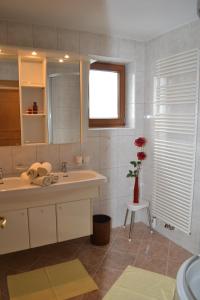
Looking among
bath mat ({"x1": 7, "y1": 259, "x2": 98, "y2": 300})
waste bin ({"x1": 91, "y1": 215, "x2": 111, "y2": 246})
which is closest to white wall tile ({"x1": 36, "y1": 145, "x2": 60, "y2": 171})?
waste bin ({"x1": 91, "y1": 215, "x2": 111, "y2": 246})

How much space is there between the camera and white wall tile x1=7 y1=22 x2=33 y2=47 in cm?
245

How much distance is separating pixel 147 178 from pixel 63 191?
130 cm

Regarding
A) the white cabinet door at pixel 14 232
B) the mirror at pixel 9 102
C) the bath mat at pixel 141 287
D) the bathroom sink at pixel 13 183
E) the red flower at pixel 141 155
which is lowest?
the bath mat at pixel 141 287

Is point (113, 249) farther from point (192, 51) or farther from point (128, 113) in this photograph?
point (192, 51)

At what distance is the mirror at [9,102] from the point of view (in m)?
2.42

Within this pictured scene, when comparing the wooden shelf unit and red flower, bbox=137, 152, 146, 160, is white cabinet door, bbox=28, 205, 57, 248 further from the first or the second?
red flower, bbox=137, 152, 146, 160

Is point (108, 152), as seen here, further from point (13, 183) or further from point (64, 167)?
point (13, 183)

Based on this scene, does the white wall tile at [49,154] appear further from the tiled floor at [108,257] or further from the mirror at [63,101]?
the tiled floor at [108,257]

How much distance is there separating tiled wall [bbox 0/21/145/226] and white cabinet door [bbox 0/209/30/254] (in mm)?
498

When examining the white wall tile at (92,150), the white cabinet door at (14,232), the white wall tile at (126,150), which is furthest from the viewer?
the white wall tile at (126,150)

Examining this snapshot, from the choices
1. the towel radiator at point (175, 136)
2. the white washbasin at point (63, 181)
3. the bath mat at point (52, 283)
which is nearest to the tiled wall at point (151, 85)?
the towel radiator at point (175, 136)

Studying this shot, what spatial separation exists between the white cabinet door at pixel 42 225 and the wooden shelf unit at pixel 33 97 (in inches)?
26.4

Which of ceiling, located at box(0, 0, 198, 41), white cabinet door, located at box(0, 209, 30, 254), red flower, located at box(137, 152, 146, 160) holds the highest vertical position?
ceiling, located at box(0, 0, 198, 41)

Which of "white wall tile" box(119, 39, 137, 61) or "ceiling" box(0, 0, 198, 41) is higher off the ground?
"ceiling" box(0, 0, 198, 41)
